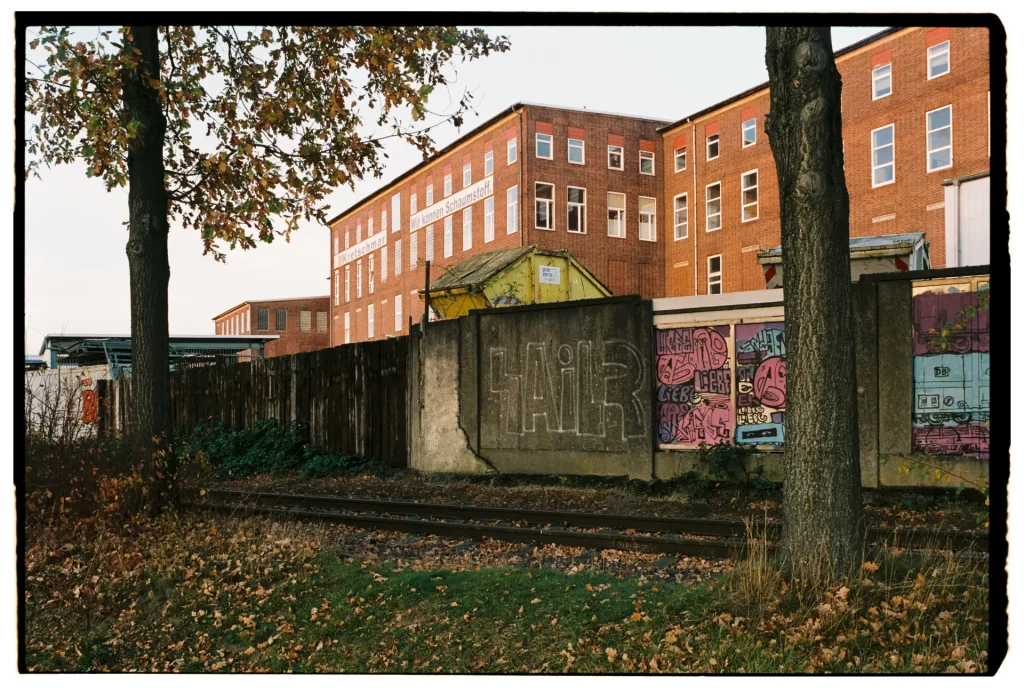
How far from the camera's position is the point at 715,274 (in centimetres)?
3108

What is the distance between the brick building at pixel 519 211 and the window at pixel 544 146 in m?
0.04

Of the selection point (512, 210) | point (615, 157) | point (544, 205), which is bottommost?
point (512, 210)

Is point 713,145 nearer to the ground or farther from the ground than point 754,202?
farther from the ground

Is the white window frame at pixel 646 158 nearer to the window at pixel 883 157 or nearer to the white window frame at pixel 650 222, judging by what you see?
the white window frame at pixel 650 222

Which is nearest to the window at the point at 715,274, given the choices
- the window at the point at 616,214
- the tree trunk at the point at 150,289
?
the window at the point at 616,214

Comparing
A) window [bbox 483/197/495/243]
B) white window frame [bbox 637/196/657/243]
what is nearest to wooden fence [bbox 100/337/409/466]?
window [bbox 483/197/495/243]

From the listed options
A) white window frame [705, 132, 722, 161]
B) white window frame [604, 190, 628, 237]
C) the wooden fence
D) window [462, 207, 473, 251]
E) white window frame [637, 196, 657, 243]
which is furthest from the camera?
white window frame [637, 196, 657, 243]

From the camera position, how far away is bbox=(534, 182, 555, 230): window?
22688 mm

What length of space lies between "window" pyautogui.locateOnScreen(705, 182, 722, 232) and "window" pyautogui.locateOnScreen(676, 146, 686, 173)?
1.52 meters

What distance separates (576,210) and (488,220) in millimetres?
7592

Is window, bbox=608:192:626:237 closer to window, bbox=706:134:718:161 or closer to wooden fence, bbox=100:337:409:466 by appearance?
window, bbox=706:134:718:161

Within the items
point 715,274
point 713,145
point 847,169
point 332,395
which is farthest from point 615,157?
point 332,395

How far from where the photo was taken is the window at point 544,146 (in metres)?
20.9

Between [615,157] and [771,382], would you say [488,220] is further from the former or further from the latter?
[771,382]
